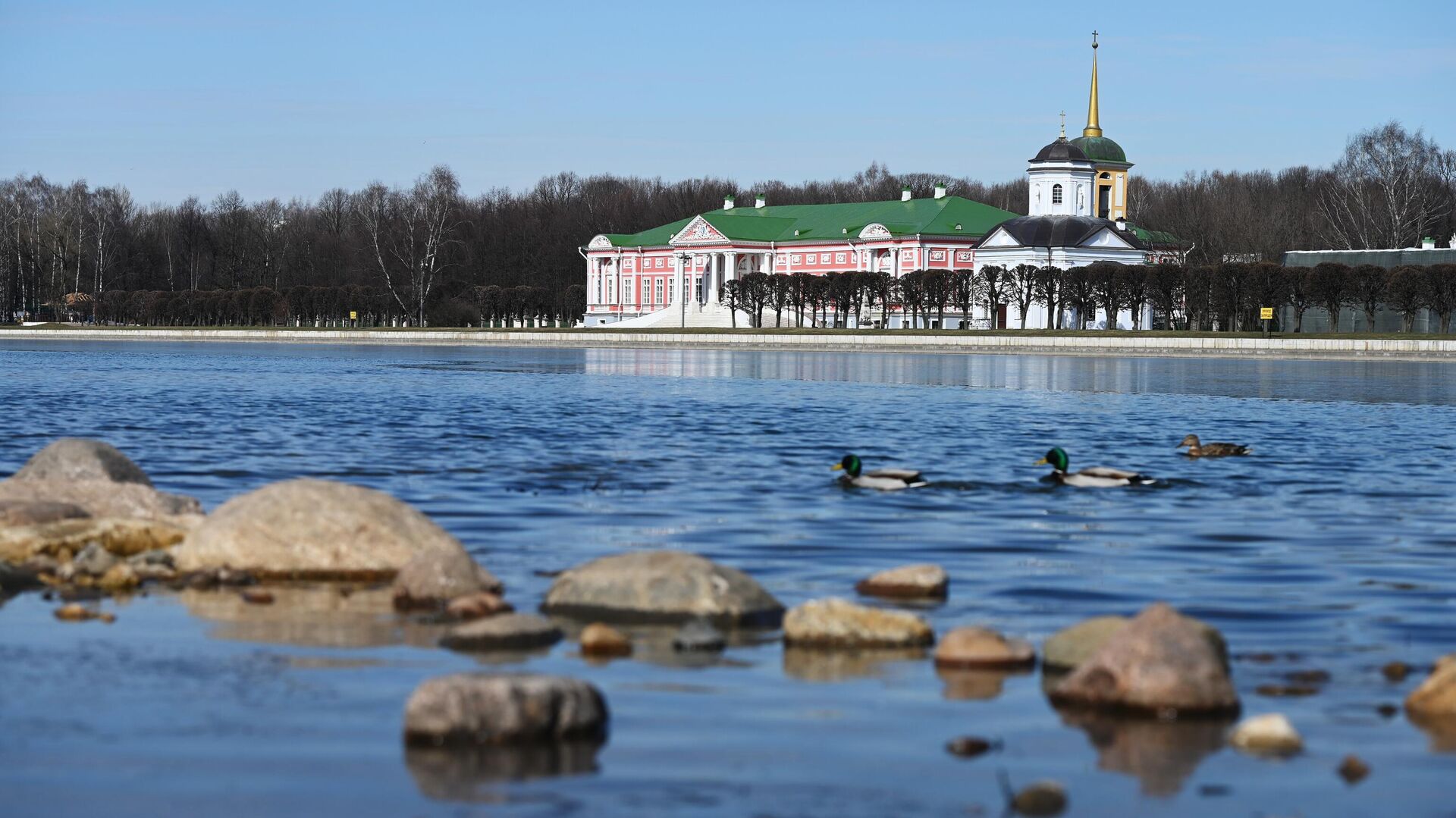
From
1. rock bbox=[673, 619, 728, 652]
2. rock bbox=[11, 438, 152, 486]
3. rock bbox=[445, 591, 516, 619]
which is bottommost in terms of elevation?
rock bbox=[673, 619, 728, 652]

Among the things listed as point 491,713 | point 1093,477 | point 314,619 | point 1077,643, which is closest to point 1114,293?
point 1093,477

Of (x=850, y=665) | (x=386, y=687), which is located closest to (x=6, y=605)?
(x=386, y=687)

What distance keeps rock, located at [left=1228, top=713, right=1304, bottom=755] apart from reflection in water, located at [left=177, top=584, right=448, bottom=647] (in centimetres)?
373

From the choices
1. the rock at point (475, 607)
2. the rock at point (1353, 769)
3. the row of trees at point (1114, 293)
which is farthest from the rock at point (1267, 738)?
the row of trees at point (1114, 293)

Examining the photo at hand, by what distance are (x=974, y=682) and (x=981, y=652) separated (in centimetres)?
36

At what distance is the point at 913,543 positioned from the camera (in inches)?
535

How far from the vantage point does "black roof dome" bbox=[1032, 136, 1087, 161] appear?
101m

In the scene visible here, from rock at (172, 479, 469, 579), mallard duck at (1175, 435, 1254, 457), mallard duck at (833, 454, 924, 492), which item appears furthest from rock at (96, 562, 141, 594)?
mallard duck at (1175, 435, 1254, 457)

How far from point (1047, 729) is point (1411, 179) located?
10493cm

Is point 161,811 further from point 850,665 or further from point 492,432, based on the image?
point 492,432

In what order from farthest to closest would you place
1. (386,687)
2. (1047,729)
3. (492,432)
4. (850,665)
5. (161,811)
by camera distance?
(492,432) < (850,665) < (386,687) < (1047,729) < (161,811)

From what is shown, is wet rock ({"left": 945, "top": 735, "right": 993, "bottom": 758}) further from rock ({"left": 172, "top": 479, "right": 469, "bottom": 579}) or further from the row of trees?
the row of trees

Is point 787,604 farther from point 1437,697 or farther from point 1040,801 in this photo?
point 1040,801

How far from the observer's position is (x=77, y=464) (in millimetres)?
13289
